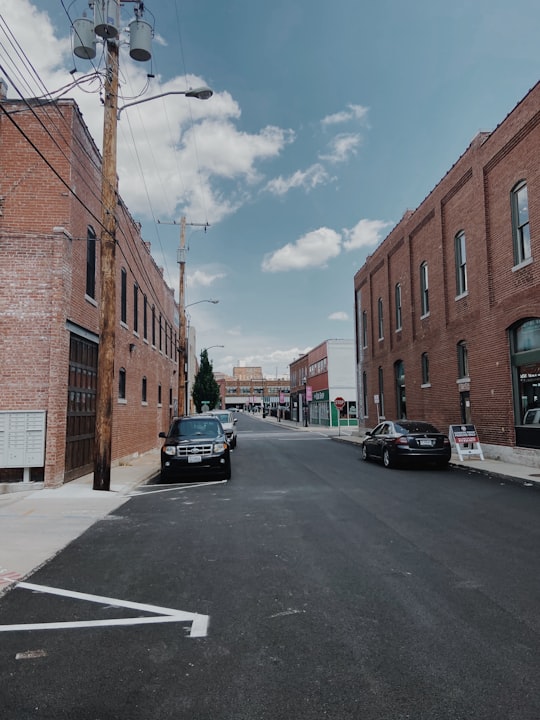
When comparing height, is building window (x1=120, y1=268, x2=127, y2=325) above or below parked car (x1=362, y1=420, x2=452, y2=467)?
above

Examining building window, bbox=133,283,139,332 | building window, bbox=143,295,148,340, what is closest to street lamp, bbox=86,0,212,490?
building window, bbox=133,283,139,332

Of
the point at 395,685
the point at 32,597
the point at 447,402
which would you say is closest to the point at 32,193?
the point at 32,597

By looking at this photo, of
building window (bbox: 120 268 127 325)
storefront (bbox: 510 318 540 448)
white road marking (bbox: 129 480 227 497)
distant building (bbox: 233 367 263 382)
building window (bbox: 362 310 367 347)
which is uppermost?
distant building (bbox: 233 367 263 382)

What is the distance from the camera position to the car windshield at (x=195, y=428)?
48.4 feet

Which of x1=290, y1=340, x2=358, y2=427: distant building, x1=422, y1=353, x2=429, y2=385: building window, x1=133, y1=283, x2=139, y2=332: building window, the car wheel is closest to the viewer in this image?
the car wheel

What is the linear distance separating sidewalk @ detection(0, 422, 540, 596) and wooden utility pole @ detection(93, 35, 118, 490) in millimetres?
833

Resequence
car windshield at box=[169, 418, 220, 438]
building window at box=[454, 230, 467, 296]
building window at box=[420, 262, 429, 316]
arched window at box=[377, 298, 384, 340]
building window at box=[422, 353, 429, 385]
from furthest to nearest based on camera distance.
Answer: arched window at box=[377, 298, 384, 340]
building window at box=[420, 262, 429, 316]
building window at box=[422, 353, 429, 385]
building window at box=[454, 230, 467, 296]
car windshield at box=[169, 418, 220, 438]

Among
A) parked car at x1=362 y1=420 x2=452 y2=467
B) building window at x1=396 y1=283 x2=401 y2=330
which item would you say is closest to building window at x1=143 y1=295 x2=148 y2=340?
parked car at x1=362 y1=420 x2=452 y2=467

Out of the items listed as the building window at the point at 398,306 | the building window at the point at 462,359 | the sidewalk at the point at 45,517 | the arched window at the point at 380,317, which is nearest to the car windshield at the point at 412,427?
the building window at the point at 462,359

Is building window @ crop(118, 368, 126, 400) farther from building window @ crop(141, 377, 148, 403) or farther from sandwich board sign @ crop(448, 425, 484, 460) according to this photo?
sandwich board sign @ crop(448, 425, 484, 460)

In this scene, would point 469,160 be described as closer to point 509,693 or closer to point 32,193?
point 32,193

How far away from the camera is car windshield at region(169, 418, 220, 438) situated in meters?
14.8

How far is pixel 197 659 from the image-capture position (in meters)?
3.81

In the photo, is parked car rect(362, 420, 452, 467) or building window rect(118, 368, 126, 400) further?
building window rect(118, 368, 126, 400)
